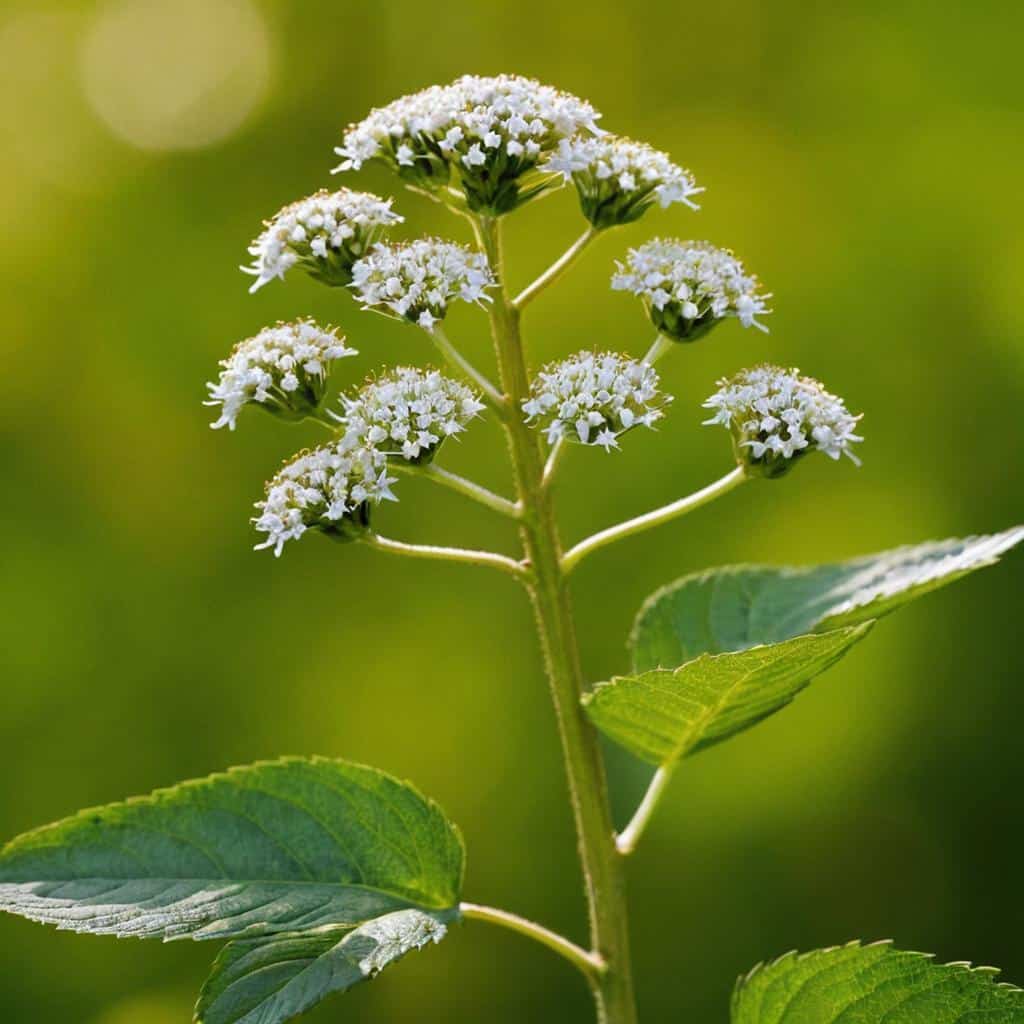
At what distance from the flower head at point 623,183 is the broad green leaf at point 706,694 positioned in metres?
0.39

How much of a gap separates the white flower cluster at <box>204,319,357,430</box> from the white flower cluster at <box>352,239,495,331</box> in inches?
3.0

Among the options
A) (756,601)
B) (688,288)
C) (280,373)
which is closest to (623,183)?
(688,288)

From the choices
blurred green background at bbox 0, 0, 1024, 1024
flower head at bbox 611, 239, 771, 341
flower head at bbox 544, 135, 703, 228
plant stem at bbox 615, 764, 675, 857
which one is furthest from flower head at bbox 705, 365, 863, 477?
blurred green background at bbox 0, 0, 1024, 1024

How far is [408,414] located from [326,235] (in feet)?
0.56

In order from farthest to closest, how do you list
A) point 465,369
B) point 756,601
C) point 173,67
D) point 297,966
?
point 173,67 < point 756,601 < point 465,369 < point 297,966

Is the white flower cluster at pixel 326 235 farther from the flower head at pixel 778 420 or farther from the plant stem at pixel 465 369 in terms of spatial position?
the flower head at pixel 778 420

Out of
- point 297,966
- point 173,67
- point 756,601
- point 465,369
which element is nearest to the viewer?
point 297,966

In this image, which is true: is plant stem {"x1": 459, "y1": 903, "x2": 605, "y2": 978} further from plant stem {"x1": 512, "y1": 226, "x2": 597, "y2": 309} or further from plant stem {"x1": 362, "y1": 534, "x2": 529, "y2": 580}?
plant stem {"x1": 512, "y1": 226, "x2": 597, "y2": 309}

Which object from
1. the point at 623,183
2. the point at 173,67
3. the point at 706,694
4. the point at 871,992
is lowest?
the point at 871,992

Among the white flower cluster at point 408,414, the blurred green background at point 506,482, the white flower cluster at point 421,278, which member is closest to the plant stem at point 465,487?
the white flower cluster at point 408,414

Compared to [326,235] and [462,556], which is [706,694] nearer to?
[462,556]

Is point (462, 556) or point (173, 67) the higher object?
point (173, 67)

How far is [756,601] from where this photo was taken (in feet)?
4.30

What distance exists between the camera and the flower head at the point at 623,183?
112cm
